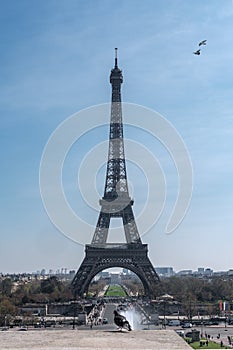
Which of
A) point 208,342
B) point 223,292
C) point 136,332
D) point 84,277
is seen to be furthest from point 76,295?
point 136,332

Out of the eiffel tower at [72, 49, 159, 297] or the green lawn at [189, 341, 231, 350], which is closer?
the green lawn at [189, 341, 231, 350]

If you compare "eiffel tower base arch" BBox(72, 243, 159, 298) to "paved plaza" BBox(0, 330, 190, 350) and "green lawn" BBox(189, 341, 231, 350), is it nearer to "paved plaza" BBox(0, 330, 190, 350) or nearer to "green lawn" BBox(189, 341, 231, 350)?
"green lawn" BBox(189, 341, 231, 350)

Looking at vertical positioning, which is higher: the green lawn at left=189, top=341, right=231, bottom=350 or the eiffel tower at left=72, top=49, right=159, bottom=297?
the eiffel tower at left=72, top=49, right=159, bottom=297


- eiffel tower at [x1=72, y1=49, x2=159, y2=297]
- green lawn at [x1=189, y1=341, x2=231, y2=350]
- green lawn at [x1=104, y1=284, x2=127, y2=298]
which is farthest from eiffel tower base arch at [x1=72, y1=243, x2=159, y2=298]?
green lawn at [x1=104, y1=284, x2=127, y2=298]

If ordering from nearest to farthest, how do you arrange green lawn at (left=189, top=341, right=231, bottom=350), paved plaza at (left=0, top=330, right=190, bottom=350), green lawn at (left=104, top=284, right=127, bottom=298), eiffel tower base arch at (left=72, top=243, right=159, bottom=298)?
paved plaza at (left=0, top=330, right=190, bottom=350) < green lawn at (left=189, top=341, right=231, bottom=350) < eiffel tower base arch at (left=72, top=243, right=159, bottom=298) < green lawn at (left=104, top=284, right=127, bottom=298)

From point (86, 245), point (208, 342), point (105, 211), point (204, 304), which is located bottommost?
point (208, 342)

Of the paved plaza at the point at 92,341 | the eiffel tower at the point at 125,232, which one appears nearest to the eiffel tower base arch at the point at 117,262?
→ the eiffel tower at the point at 125,232

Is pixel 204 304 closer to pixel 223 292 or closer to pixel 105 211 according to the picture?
pixel 223 292

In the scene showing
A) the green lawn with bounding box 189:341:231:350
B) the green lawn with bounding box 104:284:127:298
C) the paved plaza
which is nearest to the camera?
the paved plaza

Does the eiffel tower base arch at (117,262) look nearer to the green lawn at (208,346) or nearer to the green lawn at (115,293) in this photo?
the green lawn at (208,346)
